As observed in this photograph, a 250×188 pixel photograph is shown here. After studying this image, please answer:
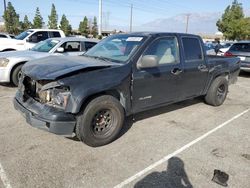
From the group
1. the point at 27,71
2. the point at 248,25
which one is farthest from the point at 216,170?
the point at 248,25

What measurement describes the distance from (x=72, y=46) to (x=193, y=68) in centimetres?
461

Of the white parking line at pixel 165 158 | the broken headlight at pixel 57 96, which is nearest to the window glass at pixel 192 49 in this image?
the white parking line at pixel 165 158

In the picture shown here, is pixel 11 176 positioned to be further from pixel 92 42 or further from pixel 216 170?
pixel 92 42

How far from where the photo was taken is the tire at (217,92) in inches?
243

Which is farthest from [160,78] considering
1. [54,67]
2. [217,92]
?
[217,92]

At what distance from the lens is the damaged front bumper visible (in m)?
3.49

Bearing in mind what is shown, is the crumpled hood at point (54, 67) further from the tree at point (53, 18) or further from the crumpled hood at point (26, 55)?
the tree at point (53, 18)

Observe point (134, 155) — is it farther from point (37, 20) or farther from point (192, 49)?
point (37, 20)

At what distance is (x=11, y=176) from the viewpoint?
316cm

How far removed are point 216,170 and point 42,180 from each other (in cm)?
225

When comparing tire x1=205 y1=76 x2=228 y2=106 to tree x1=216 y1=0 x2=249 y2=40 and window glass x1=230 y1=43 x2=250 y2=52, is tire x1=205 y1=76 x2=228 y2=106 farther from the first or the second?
tree x1=216 y1=0 x2=249 y2=40

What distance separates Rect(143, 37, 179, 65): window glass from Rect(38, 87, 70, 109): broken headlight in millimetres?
1591

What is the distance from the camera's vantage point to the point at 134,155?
379 centimetres

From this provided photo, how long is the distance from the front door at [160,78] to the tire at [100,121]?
44 cm
